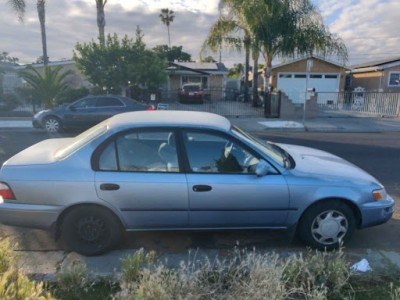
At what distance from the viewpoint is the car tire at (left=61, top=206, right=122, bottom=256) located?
3332 millimetres

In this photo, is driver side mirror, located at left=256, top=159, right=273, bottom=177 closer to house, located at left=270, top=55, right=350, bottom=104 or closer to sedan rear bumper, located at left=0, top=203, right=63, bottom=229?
sedan rear bumper, located at left=0, top=203, right=63, bottom=229

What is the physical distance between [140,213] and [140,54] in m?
16.3

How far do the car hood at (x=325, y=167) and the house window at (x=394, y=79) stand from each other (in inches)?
1036

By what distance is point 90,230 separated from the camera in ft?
11.1

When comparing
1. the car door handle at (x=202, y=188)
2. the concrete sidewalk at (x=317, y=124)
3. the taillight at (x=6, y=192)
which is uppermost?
the car door handle at (x=202, y=188)

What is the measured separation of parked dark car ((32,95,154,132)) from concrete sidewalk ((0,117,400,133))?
2.55 metres

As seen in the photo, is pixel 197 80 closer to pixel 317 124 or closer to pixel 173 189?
pixel 317 124

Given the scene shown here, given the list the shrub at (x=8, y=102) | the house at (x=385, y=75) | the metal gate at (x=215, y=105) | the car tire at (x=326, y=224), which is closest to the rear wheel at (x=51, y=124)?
the metal gate at (x=215, y=105)

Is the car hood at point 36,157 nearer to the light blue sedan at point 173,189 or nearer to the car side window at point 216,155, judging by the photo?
the light blue sedan at point 173,189

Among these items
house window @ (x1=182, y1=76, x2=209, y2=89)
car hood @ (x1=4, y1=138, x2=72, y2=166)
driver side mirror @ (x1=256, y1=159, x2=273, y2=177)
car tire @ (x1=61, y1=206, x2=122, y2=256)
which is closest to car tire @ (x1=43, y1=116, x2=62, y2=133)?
car hood @ (x1=4, y1=138, x2=72, y2=166)

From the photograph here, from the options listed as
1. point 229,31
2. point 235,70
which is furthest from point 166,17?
point 229,31

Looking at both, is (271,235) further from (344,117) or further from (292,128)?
(344,117)

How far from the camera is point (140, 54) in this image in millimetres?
18219

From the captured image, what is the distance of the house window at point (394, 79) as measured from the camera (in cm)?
2577
